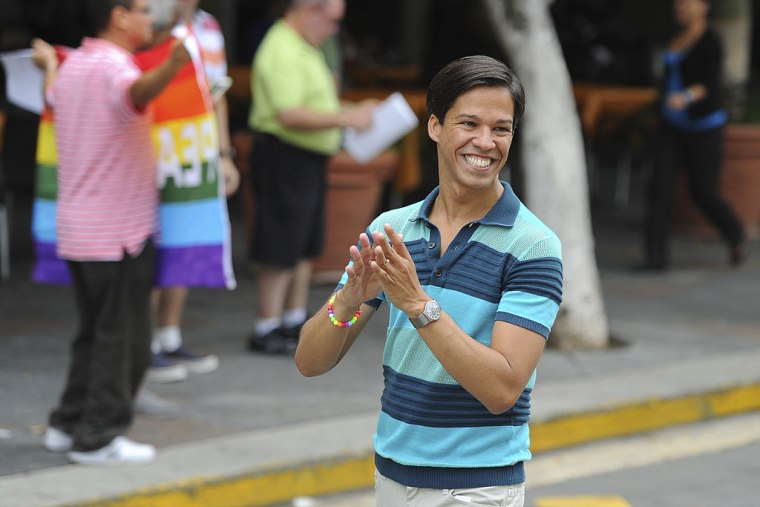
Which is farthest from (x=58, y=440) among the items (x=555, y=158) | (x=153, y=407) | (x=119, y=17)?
(x=555, y=158)

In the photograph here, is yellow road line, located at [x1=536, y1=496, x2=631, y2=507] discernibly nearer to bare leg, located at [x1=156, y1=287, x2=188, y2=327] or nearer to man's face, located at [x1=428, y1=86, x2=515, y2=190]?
bare leg, located at [x1=156, y1=287, x2=188, y2=327]

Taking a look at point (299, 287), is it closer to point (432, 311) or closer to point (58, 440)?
point (58, 440)

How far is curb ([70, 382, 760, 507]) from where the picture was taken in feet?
16.7

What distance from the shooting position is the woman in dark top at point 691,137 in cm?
999

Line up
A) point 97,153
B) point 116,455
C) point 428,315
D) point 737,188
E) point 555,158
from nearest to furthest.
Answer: point 428,315
point 97,153
point 116,455
point 555,158
point 737,188

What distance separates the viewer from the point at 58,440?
17.8 ft

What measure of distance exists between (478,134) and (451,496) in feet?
2.46

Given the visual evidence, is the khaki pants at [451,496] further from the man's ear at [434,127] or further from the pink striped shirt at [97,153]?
the pink striped shirt at [97,153]

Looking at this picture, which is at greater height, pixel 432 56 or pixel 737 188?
pixel 432 56

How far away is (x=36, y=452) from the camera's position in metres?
5.45

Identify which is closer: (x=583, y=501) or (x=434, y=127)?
(x=434, y=127)

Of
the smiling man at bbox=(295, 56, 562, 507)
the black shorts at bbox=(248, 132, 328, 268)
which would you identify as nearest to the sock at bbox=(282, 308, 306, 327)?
the black shorts at bbox=(248, 132, 328, 268)

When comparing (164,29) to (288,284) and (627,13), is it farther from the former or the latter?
(627,13)

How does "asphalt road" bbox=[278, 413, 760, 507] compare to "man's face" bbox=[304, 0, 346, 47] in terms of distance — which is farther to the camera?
"man's face" bbox=[304, 0, 346, 47]
